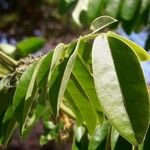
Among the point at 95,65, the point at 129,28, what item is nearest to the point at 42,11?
the point at 129,28

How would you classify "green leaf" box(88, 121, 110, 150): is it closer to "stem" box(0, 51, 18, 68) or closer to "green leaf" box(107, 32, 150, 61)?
"green leaf" box(107, 32, 150, 61)

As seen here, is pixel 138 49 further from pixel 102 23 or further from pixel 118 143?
pixel 118 143

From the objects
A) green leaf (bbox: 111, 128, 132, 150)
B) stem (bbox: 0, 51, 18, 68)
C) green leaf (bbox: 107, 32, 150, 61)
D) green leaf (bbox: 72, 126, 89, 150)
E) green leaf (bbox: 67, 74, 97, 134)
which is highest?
stem (bbox: 0, 51, 18, 68)

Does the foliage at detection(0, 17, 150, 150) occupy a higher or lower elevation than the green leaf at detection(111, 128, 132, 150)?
higher

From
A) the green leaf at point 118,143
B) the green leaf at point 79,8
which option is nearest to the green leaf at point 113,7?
the green leaf at point 79,8

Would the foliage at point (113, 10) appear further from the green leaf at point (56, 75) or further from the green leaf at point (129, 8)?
the green leaf at point (56, 75)

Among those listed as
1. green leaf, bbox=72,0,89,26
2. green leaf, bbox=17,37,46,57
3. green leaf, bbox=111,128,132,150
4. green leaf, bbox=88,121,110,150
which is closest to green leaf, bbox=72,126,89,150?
green leaf, bbox=88,121,110,150

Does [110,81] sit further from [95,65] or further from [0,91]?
[0,91]
